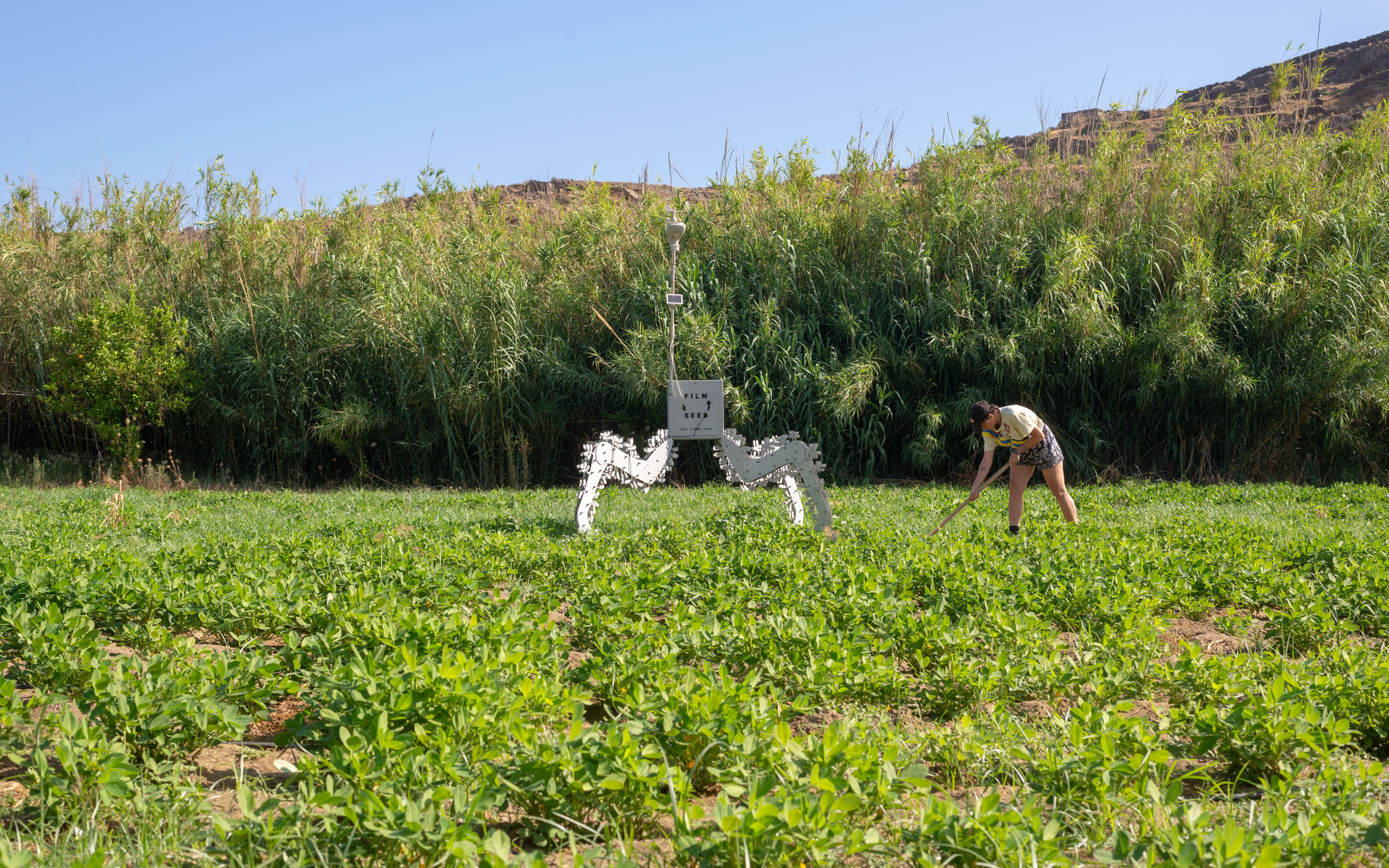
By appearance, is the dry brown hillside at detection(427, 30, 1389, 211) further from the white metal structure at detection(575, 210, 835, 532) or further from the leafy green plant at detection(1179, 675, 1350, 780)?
the leafy green plant at detection(1179, 675, 1350, 780)

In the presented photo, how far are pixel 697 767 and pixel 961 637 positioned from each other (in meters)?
1.13

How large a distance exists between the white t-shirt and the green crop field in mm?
1373

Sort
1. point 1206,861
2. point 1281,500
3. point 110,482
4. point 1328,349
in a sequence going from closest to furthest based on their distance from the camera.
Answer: point 1206,861, point 1281,500, point 1328,349, point 110,482

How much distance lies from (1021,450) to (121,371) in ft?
31.1

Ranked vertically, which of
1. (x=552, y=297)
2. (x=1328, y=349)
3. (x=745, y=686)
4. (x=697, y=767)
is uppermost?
(x=552, y=297)

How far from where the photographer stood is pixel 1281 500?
700 cm

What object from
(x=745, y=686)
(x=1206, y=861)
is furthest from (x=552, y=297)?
(x=1206, y=861)

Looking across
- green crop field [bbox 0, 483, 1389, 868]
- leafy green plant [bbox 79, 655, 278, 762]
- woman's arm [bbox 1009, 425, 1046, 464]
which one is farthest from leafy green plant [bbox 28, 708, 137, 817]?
woman's arm [bbox 1009, 425, 1046, 464]

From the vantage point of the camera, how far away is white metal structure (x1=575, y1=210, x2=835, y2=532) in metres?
5.31

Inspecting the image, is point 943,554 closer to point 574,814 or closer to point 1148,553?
point 1148,553

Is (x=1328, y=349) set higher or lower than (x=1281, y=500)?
higher

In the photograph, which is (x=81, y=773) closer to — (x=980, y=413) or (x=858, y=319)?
(x=980, y=413)

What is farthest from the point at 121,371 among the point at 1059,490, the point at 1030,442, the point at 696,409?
the point at 1059,490

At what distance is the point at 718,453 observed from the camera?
5.70m
